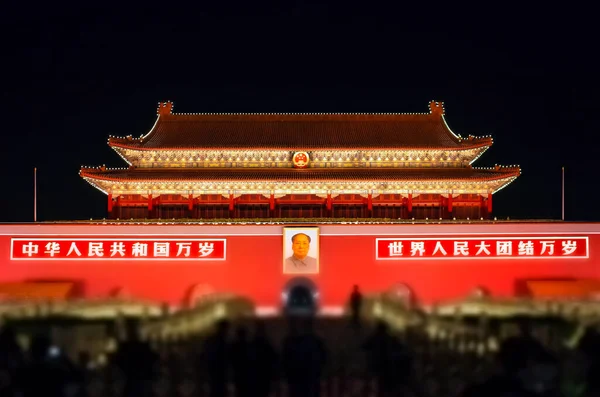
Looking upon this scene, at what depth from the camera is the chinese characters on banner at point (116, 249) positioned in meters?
19.3

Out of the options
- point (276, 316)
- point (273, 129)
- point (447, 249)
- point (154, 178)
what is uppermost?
point (273, 129)

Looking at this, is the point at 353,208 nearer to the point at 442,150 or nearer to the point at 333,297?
the point at 442,150

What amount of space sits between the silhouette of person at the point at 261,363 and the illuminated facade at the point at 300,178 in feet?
54.4

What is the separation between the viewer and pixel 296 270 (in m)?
19.4

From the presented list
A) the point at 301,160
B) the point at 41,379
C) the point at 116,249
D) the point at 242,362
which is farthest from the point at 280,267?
the point at 41,379

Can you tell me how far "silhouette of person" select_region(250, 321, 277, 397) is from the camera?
721 centimetres

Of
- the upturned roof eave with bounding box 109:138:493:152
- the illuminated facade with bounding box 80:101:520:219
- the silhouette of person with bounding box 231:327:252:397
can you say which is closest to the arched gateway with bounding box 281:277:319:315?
the illuminated facade with bounding box 80:101:520:219

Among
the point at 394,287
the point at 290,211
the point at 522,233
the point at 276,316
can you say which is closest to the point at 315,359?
the point at 276,316

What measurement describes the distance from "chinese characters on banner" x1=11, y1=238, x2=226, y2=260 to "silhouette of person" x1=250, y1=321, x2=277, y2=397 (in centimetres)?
1236

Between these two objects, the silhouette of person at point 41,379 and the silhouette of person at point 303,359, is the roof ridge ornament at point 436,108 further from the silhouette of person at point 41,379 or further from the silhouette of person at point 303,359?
the silhouette of person at point 41,379

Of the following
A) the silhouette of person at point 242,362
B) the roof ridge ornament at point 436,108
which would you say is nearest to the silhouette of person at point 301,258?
the roof ridge ornament at point 436,108

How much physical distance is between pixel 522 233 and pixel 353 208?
261 inches

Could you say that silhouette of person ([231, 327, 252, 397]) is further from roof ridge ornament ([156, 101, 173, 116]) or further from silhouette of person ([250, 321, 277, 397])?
roof ridge ornament ([156, 101, 173, 116])

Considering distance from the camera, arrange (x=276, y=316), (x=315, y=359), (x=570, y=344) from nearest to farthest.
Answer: (x=315, y=359) → (x=570, y=344) → (x=276, y=316)
